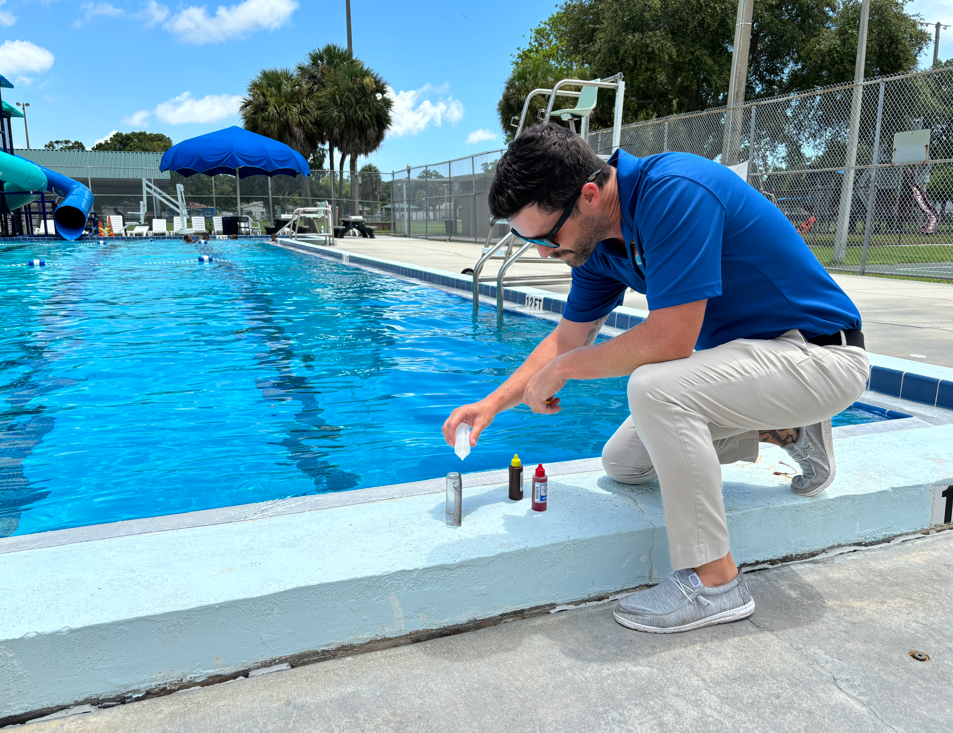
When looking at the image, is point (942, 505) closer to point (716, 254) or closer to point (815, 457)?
point (815, 457)

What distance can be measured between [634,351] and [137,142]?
3788 inches

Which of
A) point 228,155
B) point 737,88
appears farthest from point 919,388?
point 228,155

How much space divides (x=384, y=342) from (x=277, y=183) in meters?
24.2

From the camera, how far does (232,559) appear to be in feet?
5.79

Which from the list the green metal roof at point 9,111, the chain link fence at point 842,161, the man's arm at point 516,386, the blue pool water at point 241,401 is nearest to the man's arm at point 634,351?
the man's arm at point 516,386

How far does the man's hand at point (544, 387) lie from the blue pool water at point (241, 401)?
1.50 meters

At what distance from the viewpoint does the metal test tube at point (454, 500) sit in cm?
195

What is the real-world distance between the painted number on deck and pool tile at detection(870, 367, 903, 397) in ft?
5.71

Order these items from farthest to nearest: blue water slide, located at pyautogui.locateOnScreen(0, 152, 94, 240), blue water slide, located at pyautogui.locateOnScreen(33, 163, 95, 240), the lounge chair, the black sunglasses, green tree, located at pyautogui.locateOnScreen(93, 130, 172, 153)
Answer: green tree, located at pyautogui.locateOnScreen(93, 130, 172, 153) → the lounge chair → blue water slide, located at pyautogui.locateOnScreen(33, 163, 95, 240) → blue water slide, located at pyautogui.locateOnScreen(0, 152, 94, 240) → the black sunglasses

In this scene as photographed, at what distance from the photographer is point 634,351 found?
1800 millimetres

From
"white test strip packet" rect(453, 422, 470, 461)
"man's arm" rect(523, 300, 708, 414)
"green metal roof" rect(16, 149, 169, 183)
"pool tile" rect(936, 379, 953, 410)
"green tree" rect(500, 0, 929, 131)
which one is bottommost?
"pool tile" rect(936, 379, 953, 410)

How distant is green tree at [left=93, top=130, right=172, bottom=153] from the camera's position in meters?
84.5

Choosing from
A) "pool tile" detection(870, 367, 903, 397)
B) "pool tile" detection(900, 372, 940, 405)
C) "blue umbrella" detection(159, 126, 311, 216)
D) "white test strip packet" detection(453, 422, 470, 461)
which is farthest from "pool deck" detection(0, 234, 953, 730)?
"blue umbrella" detection(159, 126, 311, 216)

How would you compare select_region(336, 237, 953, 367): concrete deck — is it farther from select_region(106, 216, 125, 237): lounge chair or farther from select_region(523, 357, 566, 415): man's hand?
select_region(106, 216, 125, 237): lounge chair
